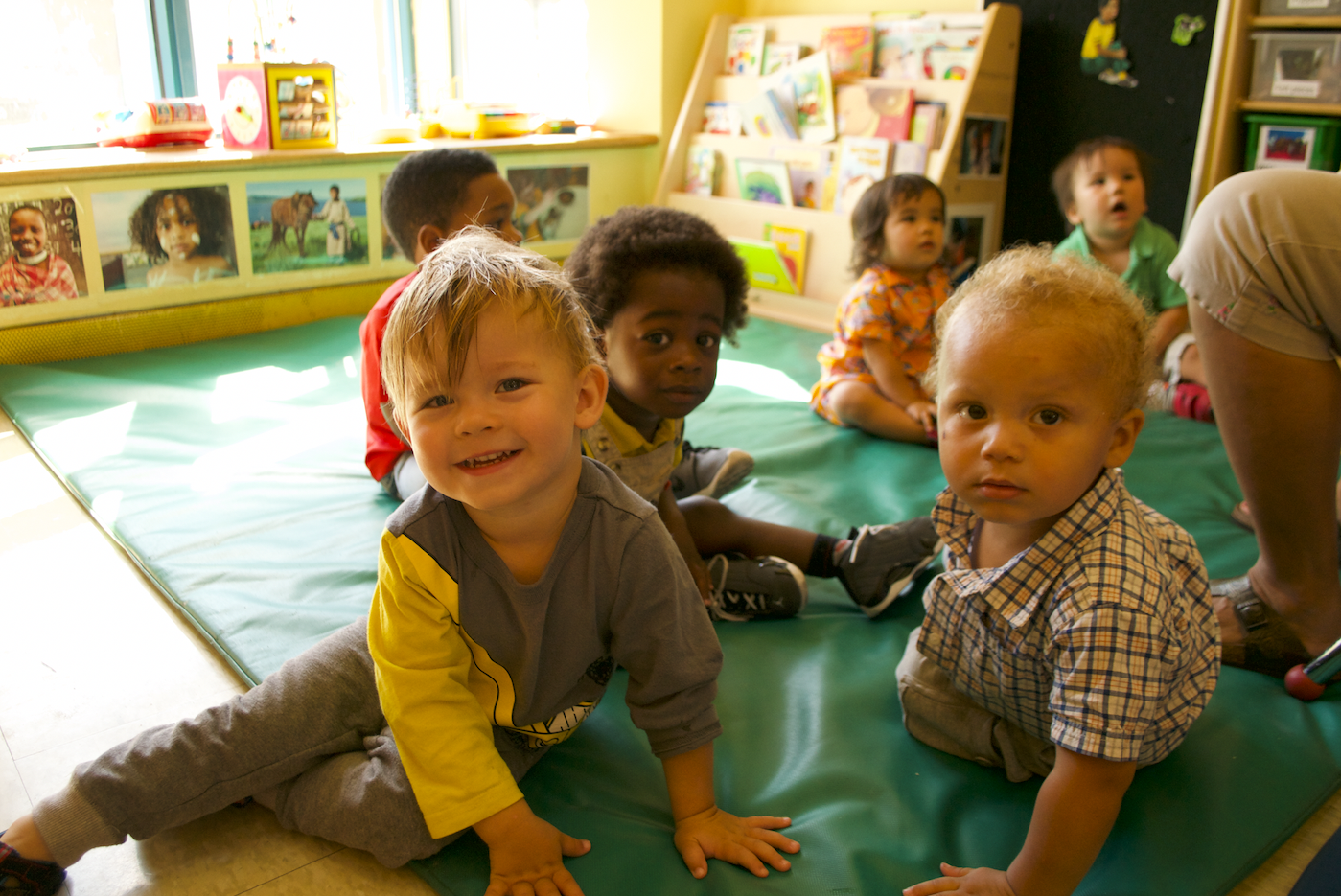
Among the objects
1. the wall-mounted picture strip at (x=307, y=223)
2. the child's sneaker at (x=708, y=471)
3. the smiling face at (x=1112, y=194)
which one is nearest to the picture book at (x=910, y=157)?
the smiling face at (x=1112, y=194)

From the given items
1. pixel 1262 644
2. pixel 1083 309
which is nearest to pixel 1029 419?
pixel 1083 309

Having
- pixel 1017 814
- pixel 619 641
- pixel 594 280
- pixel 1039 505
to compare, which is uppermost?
pixel 594 280

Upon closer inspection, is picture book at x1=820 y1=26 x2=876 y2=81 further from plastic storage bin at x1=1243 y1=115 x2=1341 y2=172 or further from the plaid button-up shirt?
the plaid button-up shirt

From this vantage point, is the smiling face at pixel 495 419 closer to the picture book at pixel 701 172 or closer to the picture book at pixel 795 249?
the picture book at pixel 795 249

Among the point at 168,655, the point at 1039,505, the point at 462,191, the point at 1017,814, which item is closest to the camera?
the point at 1039,505

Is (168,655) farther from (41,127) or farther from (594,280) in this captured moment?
(41,127)

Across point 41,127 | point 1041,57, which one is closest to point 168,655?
point 41,127

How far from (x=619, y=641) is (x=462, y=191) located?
107 cm

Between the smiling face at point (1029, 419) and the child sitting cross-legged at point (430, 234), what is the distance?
0.73m

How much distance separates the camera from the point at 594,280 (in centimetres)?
120

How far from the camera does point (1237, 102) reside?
2121 millimetres

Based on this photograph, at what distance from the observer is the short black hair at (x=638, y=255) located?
119 centimetres

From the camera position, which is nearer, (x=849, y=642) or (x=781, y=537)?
(x=849, y=642)

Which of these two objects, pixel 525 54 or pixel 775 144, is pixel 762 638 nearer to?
pixel 775 144
